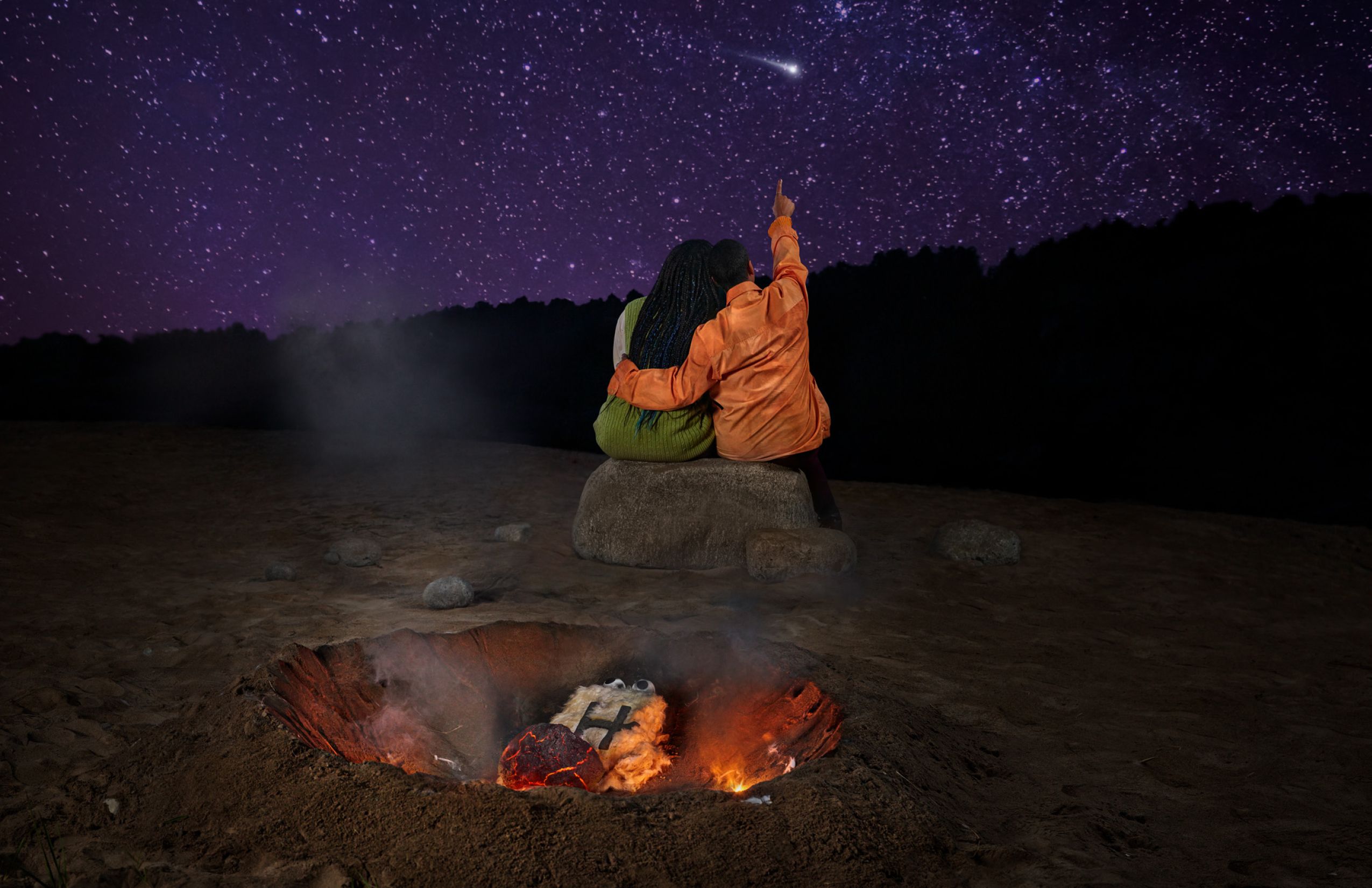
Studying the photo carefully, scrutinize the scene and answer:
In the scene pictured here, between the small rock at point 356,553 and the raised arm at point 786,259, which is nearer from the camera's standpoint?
the raised arm at point 786,259

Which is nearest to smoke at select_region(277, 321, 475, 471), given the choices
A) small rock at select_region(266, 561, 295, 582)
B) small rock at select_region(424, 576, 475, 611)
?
small rock at select_region(266, 561, 295, 582)

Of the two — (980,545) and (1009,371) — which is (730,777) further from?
(1009,371)

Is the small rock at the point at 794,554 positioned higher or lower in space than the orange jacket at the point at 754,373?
lower

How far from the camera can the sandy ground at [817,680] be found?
183 cm

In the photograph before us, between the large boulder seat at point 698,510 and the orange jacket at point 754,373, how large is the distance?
0.20 meters

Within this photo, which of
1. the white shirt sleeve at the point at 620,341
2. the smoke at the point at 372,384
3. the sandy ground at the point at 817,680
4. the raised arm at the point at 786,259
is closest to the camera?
the sandy ground at the point at 817,680

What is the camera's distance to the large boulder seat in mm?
5180

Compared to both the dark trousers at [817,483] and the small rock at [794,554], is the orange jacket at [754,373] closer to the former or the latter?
the dark trousers at [817,483]

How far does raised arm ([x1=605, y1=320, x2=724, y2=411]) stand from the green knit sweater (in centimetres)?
13

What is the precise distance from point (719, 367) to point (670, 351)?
443 millimetres

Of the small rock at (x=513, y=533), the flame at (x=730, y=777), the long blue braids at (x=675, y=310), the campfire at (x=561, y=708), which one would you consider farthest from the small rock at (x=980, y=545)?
the flame at (x=730, y=777)

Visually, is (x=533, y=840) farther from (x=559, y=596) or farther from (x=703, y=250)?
(x=703, y=250)

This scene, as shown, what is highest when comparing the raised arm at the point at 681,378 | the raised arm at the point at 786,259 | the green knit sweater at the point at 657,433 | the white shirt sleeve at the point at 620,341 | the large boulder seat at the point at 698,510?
the raised arm at the point at 786,259

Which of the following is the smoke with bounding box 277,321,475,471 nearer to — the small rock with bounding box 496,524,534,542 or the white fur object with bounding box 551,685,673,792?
the small rock with bounding box 496,524,534,542
